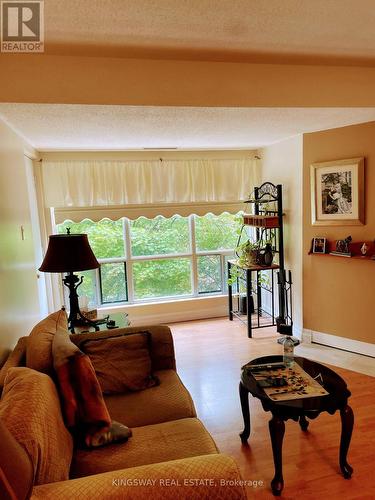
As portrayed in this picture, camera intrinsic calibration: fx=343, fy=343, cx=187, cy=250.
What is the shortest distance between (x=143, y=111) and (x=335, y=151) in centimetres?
202

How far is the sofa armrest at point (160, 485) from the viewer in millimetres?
1111

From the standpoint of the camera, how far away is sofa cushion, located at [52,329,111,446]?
160cm

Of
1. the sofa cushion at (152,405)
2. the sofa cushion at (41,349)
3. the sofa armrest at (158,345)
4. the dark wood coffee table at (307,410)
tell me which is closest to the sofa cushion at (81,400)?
the sofa cushion at (41,349)

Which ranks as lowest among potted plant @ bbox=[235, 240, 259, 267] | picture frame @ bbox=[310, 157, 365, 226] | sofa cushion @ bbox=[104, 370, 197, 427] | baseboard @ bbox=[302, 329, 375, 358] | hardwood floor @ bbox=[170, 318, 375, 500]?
hardwood floor @ bbox=[170, 318, 375, 500]

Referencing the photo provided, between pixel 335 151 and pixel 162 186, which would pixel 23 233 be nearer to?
pixel 162 186

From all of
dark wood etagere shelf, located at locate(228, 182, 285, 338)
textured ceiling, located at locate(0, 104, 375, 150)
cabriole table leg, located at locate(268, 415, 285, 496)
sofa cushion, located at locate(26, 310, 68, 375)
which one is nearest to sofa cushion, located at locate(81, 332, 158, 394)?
sofa cushion, located at locate(26, 310, 68, 375)

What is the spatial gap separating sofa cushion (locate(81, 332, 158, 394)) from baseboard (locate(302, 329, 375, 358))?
Result: 2182 mm

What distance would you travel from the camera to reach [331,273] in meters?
3.56

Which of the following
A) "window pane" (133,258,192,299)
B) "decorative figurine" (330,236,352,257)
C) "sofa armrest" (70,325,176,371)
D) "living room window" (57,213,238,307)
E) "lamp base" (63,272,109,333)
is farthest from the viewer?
"window pane" (133,258,192,299)

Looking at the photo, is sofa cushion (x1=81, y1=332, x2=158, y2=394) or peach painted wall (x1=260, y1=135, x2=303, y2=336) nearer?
sofa cushion (x1=81, y1=332, x2=158, y2=394)

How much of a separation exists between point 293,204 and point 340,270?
0.89m

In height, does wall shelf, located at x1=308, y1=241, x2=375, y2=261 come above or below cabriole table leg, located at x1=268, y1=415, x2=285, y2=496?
above

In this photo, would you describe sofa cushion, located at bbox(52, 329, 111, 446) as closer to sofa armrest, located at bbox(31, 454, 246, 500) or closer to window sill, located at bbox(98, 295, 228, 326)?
sofa armrest, located at bbox(31, 454, 246, 500)

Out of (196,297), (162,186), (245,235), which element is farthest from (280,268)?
(162,186)
